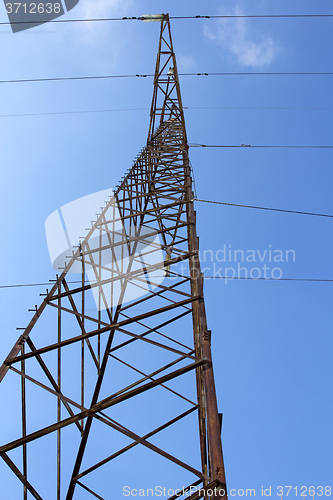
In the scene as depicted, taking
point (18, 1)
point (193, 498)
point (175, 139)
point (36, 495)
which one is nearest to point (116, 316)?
point (36, 495)

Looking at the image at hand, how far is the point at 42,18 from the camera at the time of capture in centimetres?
1905

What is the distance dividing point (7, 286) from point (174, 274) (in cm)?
543

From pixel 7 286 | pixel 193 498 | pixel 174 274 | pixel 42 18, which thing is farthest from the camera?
pixel 42 18

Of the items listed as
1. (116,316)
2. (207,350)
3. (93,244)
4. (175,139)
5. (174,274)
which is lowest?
(207,350)

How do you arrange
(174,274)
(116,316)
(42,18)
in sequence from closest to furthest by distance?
1. (116,316)
2. (174,274)
3. (42,18)

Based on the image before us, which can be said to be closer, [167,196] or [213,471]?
[213,471]

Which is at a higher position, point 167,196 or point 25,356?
point 167,196

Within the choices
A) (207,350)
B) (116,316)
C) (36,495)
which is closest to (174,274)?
(116,316)

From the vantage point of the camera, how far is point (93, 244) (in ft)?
35.7

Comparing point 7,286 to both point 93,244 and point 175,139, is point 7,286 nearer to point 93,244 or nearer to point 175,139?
point 93,244

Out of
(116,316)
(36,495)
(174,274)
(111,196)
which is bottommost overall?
(36,495)

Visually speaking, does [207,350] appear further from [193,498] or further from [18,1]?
[18,1]

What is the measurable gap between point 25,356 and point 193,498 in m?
3.43

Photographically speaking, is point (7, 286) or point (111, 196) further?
point (7, 286)
